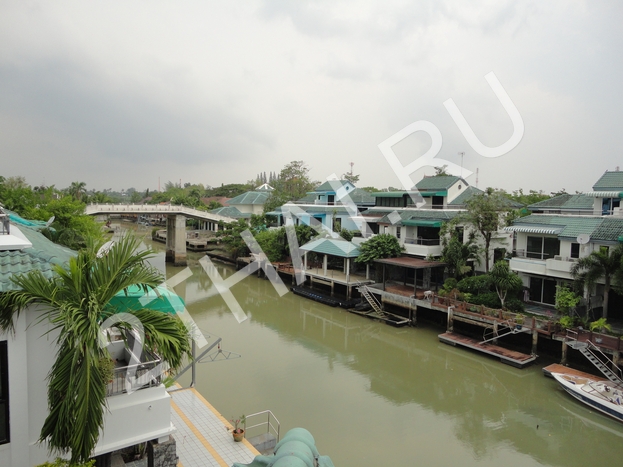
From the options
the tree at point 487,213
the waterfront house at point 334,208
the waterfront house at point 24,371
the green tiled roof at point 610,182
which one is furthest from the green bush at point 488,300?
the waterfront house at point 24,371

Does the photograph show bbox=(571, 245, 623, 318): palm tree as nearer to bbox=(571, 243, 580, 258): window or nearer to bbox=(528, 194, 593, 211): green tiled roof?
bbox=(571, 243, 580, 258): window

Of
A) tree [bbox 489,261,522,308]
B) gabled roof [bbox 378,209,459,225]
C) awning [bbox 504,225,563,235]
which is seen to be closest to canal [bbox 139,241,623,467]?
tree [bbox 489,261,522,308]

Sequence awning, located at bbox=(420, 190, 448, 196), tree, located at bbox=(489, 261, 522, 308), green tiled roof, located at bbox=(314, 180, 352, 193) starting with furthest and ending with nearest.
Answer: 1. green tiled roof, located at bbox=(314, 180, 352, 193)
2. awning, located at bbox=(420, 190, 448, 196)
3. tree, located at bbox=(489, 261, 522, 308)

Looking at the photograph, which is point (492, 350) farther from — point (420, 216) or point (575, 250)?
point (420, 216)

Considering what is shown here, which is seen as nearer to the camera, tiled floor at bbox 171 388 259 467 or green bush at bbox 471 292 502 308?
tiled floor at bbox 171 388 259 467

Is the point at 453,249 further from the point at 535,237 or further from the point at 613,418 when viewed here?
the point at 613,418

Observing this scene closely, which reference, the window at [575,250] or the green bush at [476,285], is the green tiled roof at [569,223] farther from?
the green bush at [476,285]
